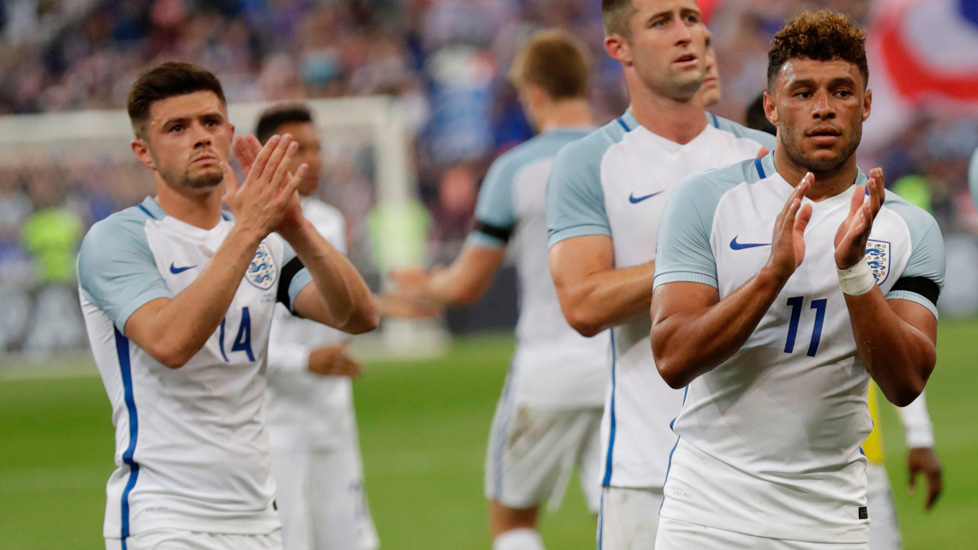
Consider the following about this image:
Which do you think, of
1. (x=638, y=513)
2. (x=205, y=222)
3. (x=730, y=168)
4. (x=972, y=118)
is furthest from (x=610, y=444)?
(x=972, y=118)

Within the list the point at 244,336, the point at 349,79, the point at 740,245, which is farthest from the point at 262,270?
the point at 349,79

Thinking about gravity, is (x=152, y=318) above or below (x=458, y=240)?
below

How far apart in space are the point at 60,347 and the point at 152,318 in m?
15.7

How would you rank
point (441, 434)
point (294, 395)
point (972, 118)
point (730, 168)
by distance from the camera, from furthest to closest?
point (972, 118) < point (441, 434) < point (294, 395) < point (730, 168)

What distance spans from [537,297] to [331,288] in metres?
2.12

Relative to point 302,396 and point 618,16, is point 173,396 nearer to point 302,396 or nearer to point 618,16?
point 618,16

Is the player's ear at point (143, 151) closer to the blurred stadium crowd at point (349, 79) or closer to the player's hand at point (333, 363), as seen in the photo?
the player's hand at point (333, 363)

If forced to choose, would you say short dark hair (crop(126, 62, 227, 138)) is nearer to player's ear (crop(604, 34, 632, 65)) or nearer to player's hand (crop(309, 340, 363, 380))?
player's ear (crop(604, 34, 632, 65))

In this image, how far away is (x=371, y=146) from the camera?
62.1 feet

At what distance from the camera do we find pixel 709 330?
10.1 ft

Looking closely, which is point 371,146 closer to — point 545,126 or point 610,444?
point 545,126

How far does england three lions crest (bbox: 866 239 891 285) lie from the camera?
128 inches

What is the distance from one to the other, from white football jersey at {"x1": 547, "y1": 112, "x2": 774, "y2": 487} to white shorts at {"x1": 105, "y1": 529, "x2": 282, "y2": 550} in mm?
1177

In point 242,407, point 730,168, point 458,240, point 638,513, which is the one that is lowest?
point 638,513
